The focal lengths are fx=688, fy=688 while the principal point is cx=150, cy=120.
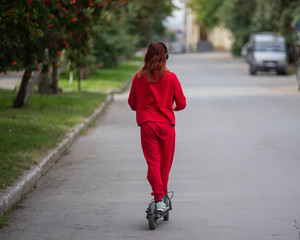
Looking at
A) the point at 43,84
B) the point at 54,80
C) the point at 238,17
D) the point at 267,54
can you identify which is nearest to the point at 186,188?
the point at 43,84

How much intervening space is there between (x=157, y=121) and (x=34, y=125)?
6.87m

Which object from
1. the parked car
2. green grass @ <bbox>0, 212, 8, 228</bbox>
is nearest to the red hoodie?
green grass @ <bbox>0, 212, 8, 228</bbox>

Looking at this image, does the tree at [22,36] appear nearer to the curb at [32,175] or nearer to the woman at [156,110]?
the curb at [32,175]

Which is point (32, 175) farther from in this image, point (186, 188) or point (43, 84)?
Answer: point (43, 84)

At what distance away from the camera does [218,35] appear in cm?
12019

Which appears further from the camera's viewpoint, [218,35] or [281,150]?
[218,35]

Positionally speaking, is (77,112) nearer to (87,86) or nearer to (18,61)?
(18,61)

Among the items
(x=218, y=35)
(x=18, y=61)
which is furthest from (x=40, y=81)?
(x=218, y=35)

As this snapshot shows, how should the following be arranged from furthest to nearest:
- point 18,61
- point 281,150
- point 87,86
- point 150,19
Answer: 1. point 150,19
2. point 87,86
3. point 18,61
4. point 281,150

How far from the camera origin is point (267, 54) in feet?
125

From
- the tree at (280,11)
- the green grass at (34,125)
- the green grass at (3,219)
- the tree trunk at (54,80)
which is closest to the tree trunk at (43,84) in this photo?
the tree trunk at (54,80)

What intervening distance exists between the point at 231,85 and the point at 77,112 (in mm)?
14897

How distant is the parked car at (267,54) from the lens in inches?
1502

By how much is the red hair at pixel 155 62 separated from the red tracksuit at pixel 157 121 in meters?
0.06
